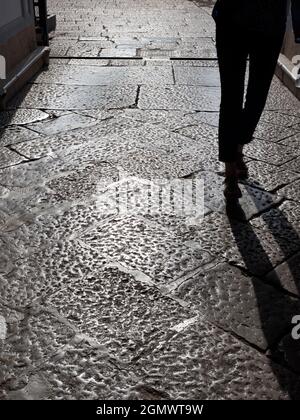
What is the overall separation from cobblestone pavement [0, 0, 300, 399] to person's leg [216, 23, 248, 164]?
36 cm

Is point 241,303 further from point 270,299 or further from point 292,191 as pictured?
point 292,191

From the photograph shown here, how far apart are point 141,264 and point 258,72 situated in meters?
1.25

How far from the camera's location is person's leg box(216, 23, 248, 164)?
2.59 meters

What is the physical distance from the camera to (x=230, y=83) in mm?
2664

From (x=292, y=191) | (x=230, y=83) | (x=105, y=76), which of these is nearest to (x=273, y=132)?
(x=292, y=191)

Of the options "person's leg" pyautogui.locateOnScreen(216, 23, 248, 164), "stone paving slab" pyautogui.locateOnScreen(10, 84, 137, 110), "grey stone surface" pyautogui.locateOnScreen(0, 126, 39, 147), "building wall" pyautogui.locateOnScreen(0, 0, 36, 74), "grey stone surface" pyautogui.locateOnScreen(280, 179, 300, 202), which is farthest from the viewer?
"building wall" pyautogui.locateOnScreen(0, 0, 36, 74)

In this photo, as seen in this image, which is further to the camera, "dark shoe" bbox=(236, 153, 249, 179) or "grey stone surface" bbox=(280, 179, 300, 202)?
"dark shoe" bbox=(236, 153, 249, 179)

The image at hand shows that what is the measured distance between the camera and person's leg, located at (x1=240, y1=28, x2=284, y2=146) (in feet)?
8.55

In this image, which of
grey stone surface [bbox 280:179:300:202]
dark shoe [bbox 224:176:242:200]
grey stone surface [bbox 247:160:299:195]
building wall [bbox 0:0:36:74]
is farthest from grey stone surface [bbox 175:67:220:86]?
dark shoe [bbox 224:176:242:200]

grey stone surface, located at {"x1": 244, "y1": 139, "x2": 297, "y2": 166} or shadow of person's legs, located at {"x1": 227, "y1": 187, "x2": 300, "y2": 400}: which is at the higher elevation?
shadow of person's legs, located at {"x1": 227, "y1": 187, "x2": 300, "y2": 400}

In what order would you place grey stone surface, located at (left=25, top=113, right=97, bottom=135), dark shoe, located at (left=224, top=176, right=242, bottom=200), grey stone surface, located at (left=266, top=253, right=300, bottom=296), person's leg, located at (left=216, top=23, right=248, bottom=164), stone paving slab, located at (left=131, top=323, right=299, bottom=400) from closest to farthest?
1. stone paving slab, located at (left=131, top=323, right=299, bottom=400)
2. grey stone surface, located at (left=266, top=253, right=300, bottom=296)
3. person's leg, located at (left=216, top=23, right=248, bottom=164)
4. dark shoe, located at (left=224, top=176, right=242, bottom=200)
5. grey stone surface, located at (left=25, top=113, right=97, bottom=135)

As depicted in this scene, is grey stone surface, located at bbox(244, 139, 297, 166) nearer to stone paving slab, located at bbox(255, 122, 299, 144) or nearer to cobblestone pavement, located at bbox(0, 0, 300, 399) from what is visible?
cobblestone pavement, located at bbox(0, 0, 300, 399)

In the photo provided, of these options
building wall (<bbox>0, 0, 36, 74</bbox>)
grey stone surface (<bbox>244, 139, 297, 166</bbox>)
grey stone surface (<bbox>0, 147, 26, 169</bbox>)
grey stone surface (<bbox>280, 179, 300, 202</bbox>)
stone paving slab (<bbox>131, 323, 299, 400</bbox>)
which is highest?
building wall (<bbox>0, 0, 36, 74</bbox>)
